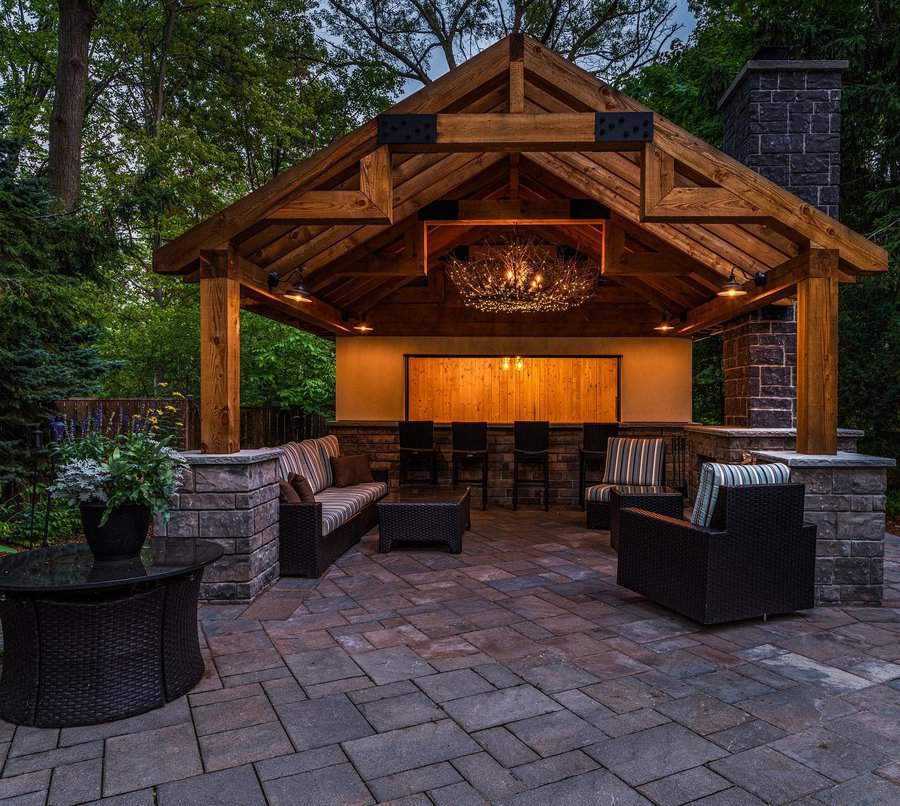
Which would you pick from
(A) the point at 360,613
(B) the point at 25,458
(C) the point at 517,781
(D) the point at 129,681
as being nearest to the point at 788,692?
(C) the point at 517,781

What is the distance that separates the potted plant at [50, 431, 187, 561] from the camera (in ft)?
8.80

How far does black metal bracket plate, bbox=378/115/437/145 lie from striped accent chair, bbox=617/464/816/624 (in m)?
2.74

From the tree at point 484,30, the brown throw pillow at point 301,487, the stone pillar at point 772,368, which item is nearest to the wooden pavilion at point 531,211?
the stone pillar at point 772,368

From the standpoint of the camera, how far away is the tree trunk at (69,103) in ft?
24.9

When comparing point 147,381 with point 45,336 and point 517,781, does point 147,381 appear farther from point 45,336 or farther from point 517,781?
point 517,781

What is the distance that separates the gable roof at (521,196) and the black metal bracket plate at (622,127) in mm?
86

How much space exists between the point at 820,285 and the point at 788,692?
291cm

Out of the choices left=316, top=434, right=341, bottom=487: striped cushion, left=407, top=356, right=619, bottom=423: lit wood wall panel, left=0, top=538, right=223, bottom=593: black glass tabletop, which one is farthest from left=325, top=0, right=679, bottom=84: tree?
left=0, top=538, right=223, bottom=593: black glass tabletop

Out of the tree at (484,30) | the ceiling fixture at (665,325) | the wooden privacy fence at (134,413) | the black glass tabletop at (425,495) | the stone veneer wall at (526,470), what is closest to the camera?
the black glass tabletop at (425,495)

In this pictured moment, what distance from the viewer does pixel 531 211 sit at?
6.04 meters

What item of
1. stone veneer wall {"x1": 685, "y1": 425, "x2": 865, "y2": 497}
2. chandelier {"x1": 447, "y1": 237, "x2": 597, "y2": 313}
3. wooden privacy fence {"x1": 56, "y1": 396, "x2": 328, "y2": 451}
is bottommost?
stone veneer wall {"x1": 685, "y1": 425, "x2": 865, "y2": 497}

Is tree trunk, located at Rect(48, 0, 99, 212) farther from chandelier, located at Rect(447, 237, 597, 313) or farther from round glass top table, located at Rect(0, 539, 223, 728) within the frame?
round glass top table, located at Rect(0, 539, 223, 728)

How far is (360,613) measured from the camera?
3859 mm

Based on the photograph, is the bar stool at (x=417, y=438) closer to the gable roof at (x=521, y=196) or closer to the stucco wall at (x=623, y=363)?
the stucco wall at (x=623, y=363)
